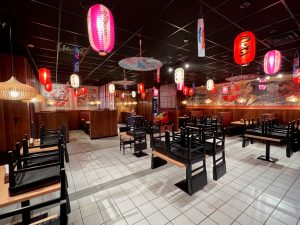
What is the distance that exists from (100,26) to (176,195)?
3.64m

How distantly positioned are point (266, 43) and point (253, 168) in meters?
4.03

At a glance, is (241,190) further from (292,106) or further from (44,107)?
(44,107)

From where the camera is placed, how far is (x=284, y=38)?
4.41m

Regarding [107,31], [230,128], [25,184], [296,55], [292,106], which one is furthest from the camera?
[230,128]

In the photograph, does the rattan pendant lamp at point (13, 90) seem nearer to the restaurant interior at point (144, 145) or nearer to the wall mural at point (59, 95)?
the restaurant interior at point (144, 145)

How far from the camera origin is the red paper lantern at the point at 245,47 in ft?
10.2

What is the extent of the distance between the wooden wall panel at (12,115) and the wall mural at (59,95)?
819cm

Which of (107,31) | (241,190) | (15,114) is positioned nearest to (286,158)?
(241,190)

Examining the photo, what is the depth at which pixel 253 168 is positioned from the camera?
463 cm

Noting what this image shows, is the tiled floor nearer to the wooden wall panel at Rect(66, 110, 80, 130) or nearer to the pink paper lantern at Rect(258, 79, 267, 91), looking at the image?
the pink paper lantern at Rect(258, 79, 267, 91)

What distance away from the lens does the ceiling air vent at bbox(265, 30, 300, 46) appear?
13.5 ft

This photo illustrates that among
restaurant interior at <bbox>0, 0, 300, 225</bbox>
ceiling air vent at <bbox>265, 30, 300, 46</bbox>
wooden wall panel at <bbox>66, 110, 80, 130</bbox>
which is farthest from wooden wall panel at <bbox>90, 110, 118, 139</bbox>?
ceiling air vent at <bbox>265, 30, 300, 46</bbox>

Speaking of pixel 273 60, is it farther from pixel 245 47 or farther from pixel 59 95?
pixel 59 95

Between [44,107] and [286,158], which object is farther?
[44,107]
